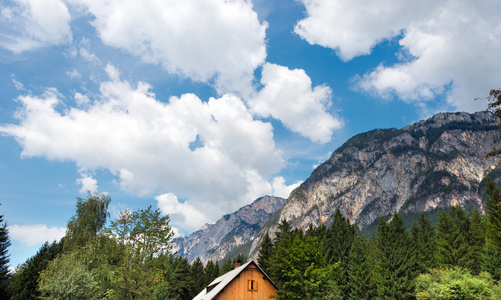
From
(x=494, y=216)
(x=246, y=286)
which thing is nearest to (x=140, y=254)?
(x=246, y=286)

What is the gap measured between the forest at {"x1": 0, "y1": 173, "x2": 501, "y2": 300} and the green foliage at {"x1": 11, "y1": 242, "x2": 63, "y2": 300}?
0.14 m

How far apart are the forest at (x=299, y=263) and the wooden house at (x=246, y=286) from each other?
2198mm

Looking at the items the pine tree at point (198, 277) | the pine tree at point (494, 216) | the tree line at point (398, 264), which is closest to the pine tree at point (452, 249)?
the tree line at point (398, 264)

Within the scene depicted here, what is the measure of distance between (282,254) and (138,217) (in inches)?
810

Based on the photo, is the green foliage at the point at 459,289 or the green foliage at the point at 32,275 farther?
the green foliage at the point at 32,275

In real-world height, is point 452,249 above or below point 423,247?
below

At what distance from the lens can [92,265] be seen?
42.4 metres

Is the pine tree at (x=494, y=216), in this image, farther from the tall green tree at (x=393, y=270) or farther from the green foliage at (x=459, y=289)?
the tall green tree at (x=393, y=270)

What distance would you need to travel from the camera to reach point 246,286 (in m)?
41.6

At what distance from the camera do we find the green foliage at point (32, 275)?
42875mm

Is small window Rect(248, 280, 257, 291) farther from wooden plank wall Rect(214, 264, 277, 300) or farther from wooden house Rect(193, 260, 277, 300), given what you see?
wooden plank wall Rect(214, 264, 277, 300)

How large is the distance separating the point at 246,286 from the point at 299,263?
8994 mm

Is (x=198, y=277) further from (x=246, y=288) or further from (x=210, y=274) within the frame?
(x=246, y=288)

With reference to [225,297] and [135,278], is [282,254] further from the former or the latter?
[135,278]
